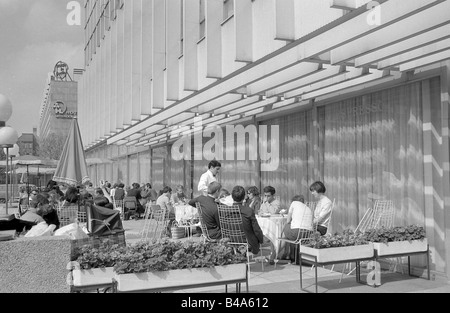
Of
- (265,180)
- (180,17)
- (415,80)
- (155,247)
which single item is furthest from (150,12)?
(155,247)

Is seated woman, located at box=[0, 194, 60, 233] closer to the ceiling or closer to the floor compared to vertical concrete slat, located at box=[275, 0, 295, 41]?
closer to the floor

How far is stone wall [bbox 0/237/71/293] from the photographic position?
4008mm

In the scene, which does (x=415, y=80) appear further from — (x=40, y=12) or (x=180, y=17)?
(x=180, y=17)

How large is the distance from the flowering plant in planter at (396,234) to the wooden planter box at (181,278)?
8.79 feet

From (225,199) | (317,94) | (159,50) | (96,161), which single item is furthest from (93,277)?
(96,161)

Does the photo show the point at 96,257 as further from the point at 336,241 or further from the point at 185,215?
the point at 185,215

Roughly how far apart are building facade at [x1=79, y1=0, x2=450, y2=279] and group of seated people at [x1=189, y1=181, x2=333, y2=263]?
107cm

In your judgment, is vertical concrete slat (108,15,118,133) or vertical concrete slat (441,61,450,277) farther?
vertical concrete slat (108,15,118,133)

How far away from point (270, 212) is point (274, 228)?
2.89ft

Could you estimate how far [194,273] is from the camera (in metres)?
4.94

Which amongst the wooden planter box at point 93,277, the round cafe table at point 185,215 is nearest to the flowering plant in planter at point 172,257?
the wooden planter box at point 93,277

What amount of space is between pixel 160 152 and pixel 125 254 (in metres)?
19.0

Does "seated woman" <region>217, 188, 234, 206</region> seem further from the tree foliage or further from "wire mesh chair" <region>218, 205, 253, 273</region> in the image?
the tree foliage

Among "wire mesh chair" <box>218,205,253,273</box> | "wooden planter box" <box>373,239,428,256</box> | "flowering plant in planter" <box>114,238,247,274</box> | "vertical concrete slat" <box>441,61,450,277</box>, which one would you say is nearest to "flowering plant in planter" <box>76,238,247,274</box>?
"flowering plant in planter" <box>114,238,247,274</box>
